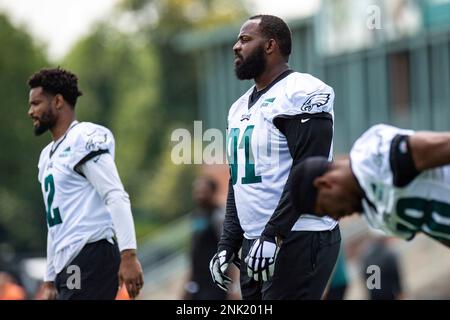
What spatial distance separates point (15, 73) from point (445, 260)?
2596 centimetres

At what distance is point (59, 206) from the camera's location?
7.78m

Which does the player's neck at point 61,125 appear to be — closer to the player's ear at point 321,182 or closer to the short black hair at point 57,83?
the short black hair at point 57,83

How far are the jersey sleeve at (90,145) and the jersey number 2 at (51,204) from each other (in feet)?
0.77

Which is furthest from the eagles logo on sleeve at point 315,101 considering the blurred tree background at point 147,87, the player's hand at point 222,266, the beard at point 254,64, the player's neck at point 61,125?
the blurred tree background at point 147,87

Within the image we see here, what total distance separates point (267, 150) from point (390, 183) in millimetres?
1869

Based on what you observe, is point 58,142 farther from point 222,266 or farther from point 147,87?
point 147,87

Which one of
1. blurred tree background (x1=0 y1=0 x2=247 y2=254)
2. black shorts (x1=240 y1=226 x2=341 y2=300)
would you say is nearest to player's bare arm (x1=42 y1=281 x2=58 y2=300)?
black shorts (x1=240 y1=226 x2=341 y2=300)

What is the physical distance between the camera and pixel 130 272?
7383mm

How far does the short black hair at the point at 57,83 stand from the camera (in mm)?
7992

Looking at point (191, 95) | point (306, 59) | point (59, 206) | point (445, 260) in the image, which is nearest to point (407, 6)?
point (306, 59)

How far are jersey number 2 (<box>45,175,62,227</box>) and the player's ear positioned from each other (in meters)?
2.91

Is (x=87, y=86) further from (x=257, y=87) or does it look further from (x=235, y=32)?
(x=257, y=87)

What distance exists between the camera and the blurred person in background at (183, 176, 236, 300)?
11.6 m

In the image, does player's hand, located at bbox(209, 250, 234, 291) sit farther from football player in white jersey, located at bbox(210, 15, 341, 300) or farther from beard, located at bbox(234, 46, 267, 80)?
beard, located at bbox(234, 46, 267, 80)
